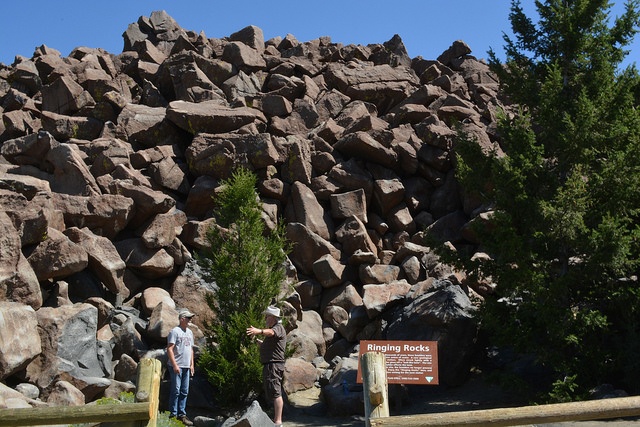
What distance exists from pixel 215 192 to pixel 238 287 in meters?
9.61

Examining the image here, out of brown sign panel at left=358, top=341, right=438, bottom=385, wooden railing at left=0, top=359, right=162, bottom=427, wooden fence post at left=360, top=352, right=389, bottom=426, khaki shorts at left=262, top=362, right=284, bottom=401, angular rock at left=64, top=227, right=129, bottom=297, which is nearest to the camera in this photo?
wooden railing at left=0, top=359, right=162, bottom=427

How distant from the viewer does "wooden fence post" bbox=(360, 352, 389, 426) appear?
645 cm

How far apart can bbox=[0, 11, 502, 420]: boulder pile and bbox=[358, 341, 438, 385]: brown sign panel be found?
3.27m

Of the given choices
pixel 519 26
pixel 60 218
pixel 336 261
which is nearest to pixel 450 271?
pixel 336 261

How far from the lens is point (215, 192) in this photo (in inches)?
1000

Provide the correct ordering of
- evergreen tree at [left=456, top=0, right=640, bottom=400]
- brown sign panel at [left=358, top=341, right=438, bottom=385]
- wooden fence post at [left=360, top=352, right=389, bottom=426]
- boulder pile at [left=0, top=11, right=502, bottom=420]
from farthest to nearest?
boulder pile at [left=0, top=11, right=502, bottom=420] < evergreen tree at [left=456, top=0, right=640, bottom=400] < brown sign panel at [left=358, top=341, right=438, bottom=385] < wooden fence post at [left=360, top=352, right=389, bottom=426]

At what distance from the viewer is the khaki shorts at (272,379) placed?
12.3m

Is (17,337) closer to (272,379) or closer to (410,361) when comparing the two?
(272,379)

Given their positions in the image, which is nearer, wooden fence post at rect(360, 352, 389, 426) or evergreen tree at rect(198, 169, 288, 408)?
wooden fence post at rect(360, 352, 389, 426)

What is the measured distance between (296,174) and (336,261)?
4.42m

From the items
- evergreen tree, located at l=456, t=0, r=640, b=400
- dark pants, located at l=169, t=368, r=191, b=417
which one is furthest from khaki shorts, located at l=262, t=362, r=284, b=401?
evergreen tree, located at l=456, t=0, r=640, b=400

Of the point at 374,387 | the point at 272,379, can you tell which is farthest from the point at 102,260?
the point at 374,387

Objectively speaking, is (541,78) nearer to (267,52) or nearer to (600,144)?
(600,144)

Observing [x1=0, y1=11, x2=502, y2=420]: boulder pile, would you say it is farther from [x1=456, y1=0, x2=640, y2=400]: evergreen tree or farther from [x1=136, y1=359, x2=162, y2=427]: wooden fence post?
[x1=136, y1=359, x2=162, y2=427]: wooden fence post
